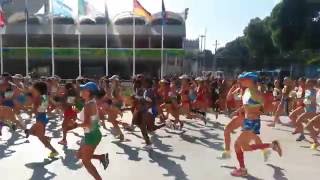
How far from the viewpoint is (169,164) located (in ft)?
30.4

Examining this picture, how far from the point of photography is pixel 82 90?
22.9ft

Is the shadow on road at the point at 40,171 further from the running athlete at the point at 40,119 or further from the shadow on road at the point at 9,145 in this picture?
the shadow on road at the point at 9,145

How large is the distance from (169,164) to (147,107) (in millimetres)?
2080

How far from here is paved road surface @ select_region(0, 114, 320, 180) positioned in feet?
27.3

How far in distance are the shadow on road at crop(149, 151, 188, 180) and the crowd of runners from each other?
0.56 m

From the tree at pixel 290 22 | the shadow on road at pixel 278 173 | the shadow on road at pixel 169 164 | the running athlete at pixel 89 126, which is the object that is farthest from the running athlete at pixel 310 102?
the tree at pixel 290 22

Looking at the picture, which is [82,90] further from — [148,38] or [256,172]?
[148,38]

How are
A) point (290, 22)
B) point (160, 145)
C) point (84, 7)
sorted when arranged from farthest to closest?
point (290, 22) → point (84, 7) → point (160, 145)

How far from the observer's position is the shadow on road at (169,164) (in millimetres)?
8317

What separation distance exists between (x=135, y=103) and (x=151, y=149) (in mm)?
1121

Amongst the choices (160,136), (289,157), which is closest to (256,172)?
(289,157)

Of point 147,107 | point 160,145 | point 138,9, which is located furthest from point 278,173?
point 138,9

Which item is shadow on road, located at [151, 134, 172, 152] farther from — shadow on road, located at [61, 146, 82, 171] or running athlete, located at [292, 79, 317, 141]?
running athlete, located at [292, 79, 317, 141]

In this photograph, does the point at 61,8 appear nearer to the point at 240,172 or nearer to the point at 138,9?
the point at 138,9
